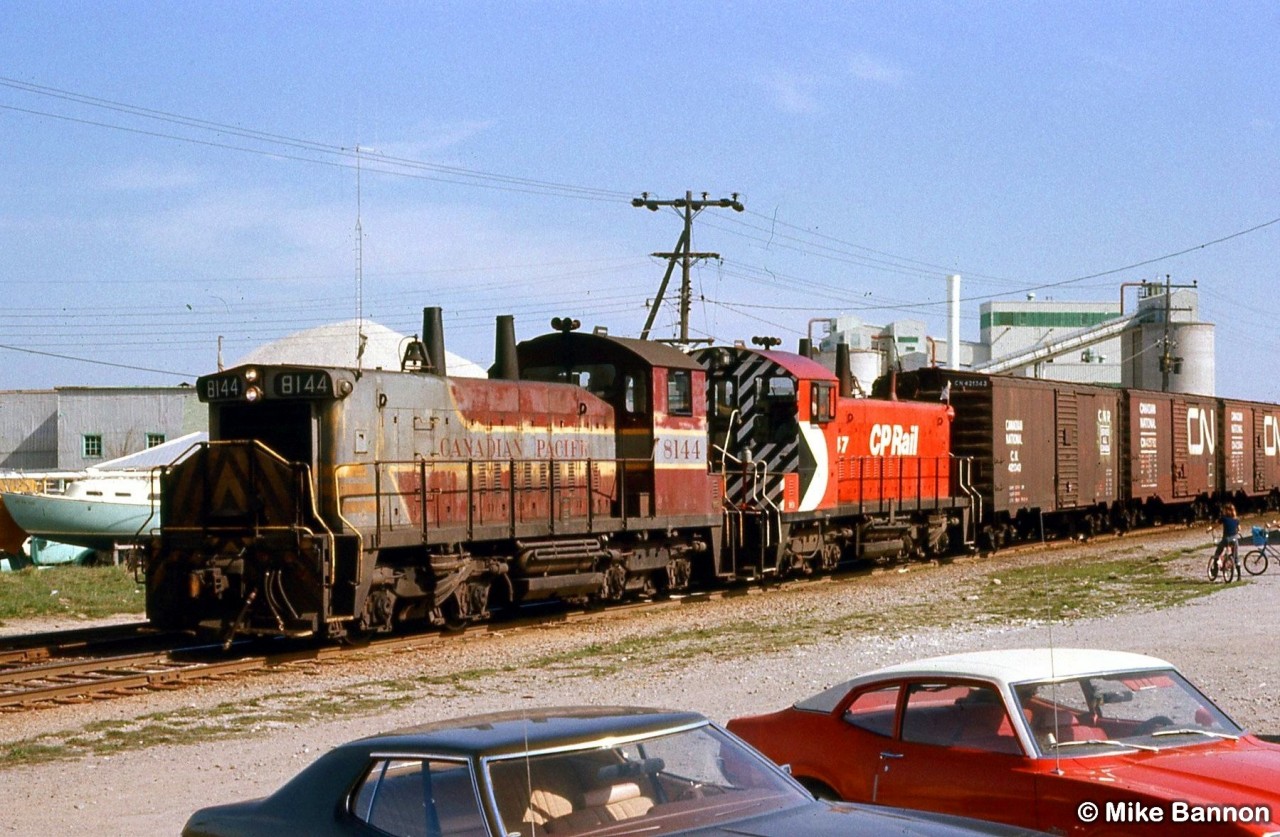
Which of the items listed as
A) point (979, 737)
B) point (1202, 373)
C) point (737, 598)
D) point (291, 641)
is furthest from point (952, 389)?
point (1202, 373)

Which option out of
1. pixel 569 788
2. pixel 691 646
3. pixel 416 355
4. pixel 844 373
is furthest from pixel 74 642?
pixel 844 373

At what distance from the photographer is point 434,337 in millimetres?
18344

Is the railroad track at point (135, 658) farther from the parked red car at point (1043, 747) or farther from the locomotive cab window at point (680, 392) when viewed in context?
the parked red car at point (1043, 747)

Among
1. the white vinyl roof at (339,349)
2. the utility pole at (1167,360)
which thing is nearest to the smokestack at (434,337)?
the white vinyl roof at (339,349)

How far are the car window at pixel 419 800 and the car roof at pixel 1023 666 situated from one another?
9.47 ft

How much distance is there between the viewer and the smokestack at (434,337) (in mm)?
18078

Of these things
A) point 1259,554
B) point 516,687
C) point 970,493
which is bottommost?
point 516,687

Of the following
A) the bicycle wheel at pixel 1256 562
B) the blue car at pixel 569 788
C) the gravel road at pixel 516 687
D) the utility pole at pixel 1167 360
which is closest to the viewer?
the blue car at pixel 569 788

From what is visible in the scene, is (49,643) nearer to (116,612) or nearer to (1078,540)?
(116,612)

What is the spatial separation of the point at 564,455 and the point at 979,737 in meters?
12.8

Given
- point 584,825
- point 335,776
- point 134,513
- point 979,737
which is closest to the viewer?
point 584,825

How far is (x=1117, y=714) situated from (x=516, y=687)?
7.77 m

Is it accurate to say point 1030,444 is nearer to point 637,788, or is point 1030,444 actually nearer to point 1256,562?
point 1256,562

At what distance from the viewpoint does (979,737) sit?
263 inches
